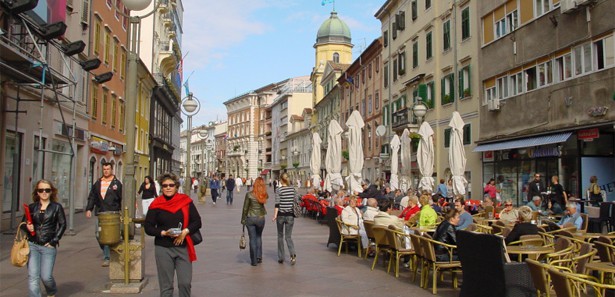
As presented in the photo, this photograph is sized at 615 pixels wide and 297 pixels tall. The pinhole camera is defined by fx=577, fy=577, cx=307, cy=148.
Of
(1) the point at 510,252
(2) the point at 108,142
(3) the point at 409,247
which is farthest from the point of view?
(2) the point at 108,142

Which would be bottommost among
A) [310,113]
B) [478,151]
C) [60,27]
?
[478,151]

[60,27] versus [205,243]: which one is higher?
[60,27]

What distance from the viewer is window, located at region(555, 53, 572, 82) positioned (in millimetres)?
20361

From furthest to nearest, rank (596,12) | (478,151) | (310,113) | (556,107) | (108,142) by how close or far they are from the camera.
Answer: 1. (310,113)
2. (108,142)
3. (478,151)
4. (556,107)
5. (596,12)

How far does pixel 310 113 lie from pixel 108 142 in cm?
5991

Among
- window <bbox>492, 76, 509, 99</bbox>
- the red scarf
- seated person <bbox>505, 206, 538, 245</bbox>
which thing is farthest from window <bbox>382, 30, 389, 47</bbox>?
the red scarf

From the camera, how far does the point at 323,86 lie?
78562mm

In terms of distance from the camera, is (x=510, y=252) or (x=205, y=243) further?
(x=205, y=243)

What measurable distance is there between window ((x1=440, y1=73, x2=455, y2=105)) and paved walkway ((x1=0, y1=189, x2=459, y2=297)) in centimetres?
1941

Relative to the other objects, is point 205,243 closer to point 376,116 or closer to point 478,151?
point 478,151

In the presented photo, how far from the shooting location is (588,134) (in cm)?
1938

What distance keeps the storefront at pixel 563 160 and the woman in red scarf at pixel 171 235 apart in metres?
16.4

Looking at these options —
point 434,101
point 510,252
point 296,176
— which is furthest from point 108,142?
point 296,176

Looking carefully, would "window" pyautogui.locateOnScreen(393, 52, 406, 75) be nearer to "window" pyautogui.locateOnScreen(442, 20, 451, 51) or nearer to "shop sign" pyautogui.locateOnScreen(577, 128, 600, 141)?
"window" pyautogui.locateOnScreen(442, 20, 451, 51)
